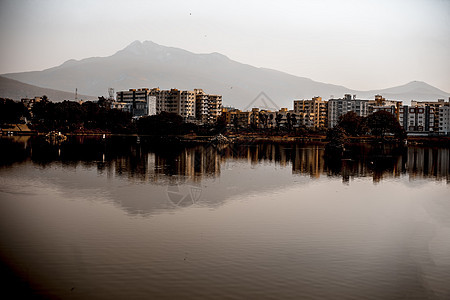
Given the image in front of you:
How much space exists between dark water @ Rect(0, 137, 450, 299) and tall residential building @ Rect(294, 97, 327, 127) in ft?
380

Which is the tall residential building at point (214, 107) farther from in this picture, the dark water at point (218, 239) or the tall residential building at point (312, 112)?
the dark water at point (218, 239)

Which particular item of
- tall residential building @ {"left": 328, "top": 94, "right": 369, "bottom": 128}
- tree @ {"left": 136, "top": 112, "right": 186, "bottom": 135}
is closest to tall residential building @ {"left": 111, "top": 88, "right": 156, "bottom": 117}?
tree @ {"left": 136, "top": 112, "right": 186, "bottom": 135}

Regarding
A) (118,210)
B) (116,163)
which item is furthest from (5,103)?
(118,210)

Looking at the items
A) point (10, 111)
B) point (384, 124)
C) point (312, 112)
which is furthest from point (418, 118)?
point (10, 111)

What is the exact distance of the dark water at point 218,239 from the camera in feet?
32.1

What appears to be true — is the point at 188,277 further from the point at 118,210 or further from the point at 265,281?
the point at 118,210

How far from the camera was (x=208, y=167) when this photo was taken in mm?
34156

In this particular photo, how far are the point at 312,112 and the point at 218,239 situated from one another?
133674 millimetres

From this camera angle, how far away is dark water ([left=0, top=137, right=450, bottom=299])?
32.1 ft

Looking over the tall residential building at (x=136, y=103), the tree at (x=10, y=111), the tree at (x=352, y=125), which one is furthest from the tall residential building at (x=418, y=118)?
the tree at (x=10, y=111)

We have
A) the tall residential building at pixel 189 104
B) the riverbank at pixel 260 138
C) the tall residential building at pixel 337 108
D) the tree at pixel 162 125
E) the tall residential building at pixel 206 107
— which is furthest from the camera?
the tall residential building at pixel 337 108

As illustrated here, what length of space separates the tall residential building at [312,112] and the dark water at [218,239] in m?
116

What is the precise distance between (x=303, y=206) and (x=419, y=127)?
426ft

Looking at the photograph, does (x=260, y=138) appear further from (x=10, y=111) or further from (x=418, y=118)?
(x=418, y=118)
